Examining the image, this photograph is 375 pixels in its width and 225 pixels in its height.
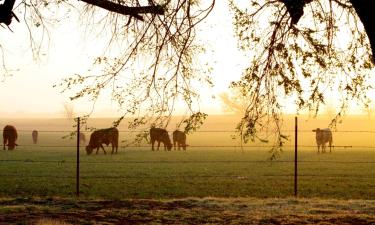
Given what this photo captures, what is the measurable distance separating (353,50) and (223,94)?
340 feet

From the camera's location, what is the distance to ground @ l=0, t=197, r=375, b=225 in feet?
33.0

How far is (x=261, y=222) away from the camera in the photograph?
1002 centimetres

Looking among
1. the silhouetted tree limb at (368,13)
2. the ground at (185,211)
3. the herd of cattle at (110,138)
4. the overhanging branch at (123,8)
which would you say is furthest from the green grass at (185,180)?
the herd of cattle at (110,138)

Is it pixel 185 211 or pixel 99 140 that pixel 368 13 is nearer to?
pixel 185 211

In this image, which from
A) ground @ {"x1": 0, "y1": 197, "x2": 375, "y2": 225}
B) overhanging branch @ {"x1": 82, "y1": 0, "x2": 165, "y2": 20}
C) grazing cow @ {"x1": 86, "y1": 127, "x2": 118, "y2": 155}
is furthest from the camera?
grazing cow @ {"x1": 86, "y1": 127, "x2": 118, "y2": 155}

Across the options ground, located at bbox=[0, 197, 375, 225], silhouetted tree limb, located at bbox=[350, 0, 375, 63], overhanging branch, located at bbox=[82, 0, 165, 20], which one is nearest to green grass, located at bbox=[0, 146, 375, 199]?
ground, located at bbox=[0, 197, 375, 225]

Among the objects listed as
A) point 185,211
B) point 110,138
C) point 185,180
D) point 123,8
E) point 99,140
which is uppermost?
point 123,8

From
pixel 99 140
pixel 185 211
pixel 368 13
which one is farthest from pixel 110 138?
pixel 368 13

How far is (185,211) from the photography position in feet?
36.3

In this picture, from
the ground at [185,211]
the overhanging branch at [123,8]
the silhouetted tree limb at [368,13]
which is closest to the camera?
the silhouetted tree limb at [368,13]

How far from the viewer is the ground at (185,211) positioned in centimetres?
1005

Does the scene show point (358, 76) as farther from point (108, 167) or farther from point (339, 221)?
point (108, 167)

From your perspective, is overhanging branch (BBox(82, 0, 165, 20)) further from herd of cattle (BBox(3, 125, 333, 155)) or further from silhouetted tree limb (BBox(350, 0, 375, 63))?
herd of cattle (BBox(3, 125, 333, 155))

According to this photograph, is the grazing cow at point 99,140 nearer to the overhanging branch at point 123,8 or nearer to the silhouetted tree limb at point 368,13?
the overhanging branch at point 123,8
